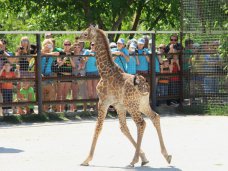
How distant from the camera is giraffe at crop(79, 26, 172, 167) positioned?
9.23 meters

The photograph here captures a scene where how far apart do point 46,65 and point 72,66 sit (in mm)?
596

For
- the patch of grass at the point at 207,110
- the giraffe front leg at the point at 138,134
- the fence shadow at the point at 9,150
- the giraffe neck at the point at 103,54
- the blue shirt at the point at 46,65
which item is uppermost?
the giraffe neck at the point at 103,54

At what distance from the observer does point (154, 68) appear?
1584 cm

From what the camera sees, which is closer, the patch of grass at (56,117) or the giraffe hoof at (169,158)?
the giraffe hoof at (169,158)

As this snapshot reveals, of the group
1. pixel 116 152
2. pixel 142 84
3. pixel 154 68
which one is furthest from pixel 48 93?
pixel 142 84

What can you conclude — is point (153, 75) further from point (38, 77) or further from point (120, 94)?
point (120, 94)

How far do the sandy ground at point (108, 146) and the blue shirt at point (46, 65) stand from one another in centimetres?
123

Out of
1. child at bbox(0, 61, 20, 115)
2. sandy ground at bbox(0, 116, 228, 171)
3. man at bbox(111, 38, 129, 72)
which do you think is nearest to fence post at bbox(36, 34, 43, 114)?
child at bbox(0, 61, 20, 115)

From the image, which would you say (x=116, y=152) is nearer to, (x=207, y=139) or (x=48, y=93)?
(x=207, y=139)

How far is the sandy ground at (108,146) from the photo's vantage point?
30.2 ft

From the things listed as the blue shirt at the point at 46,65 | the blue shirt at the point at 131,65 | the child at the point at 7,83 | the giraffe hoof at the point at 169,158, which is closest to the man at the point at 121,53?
the blue shirt at the point at 131,65

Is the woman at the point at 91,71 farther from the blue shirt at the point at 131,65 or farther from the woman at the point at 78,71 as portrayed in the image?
the blue shirt at the point at 131,65

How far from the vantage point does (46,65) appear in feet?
48.1

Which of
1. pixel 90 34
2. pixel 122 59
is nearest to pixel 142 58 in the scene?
pixel 122 59
